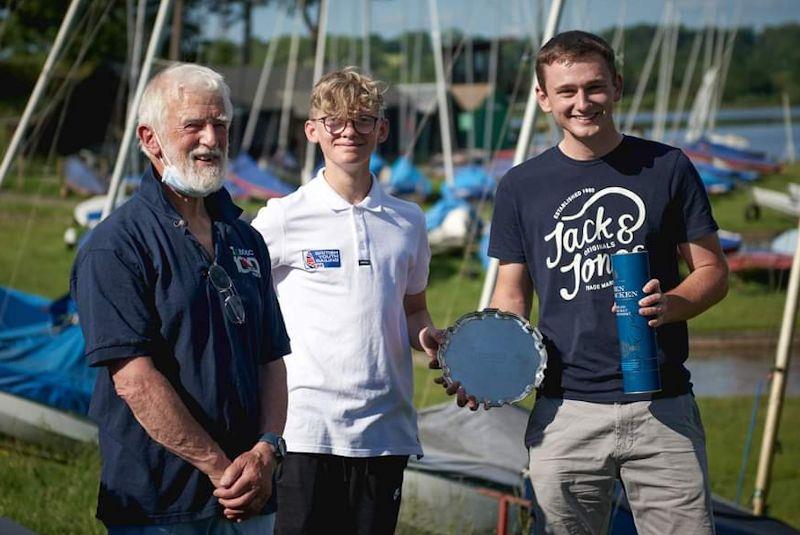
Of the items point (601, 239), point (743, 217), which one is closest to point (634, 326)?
point (601, 239)

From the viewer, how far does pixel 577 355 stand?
372 centimetres

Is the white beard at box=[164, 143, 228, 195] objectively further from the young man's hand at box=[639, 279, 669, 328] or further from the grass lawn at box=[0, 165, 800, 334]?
the grass lawn at box=[0, 165, 800, 334]

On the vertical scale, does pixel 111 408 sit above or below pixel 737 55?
below

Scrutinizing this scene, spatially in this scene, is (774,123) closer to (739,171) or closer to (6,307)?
(739,171)

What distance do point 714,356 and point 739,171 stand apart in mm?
29232

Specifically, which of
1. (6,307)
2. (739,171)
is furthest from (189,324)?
(739,171)

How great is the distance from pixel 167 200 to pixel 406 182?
3024 cm

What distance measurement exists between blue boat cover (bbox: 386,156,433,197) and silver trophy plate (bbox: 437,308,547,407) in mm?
27734

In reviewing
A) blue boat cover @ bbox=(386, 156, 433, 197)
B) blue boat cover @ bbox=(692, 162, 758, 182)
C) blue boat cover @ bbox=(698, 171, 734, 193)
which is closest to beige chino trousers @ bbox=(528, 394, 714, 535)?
blue boat cover @ bbox=(386, 156, 433, 197)

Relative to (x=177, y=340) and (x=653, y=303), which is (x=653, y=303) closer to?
(x=653, y=303)

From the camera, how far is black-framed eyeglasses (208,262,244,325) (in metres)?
3.12

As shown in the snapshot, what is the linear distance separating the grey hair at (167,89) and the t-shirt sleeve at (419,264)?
1114 millimetres

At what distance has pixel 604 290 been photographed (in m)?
3.67

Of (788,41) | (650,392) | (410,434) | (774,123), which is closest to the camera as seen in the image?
(650,392)
